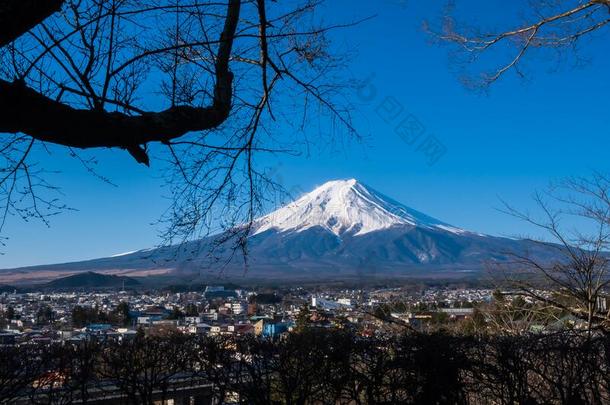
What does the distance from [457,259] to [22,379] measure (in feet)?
281

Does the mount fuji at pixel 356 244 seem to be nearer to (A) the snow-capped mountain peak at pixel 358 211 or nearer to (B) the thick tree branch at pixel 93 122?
(A) the snow-capped mountain peak at pixel 358 211

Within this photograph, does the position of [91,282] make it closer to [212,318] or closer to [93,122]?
[212,318]

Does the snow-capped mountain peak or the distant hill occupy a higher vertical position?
the snow-capped mountain peak

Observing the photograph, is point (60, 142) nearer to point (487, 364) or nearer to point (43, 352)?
point (43, 352)

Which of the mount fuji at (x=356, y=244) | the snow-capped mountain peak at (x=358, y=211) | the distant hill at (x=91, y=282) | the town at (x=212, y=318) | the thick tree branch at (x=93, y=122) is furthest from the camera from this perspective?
the snow-capped mountain peak at (x=358, y=211)

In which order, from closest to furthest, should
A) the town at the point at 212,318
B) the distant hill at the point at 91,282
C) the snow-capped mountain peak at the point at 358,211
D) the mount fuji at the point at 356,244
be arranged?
the town at the point at 212,318 → the distant hill at the point at 91,282 → the mount fuji at the point at 356,244 → the snow-capped mountain peak at the point at 358,211

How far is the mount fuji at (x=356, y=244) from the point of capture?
213 ft

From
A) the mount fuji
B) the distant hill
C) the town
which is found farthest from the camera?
the mount fuji

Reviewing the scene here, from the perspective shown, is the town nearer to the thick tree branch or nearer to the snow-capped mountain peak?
the thick tree branch

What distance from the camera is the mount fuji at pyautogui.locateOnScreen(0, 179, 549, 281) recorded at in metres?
64.8

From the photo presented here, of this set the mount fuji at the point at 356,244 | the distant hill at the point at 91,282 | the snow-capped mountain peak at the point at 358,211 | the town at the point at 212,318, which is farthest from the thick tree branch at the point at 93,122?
the snow-capped mountain peak at the point at 358,211

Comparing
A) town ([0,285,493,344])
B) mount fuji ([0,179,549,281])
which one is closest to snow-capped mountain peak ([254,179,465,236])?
mount fuji ([0,179,549,281])

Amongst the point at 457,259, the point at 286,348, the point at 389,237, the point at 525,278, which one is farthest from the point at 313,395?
the point at 389,237

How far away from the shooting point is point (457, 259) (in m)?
86.4
